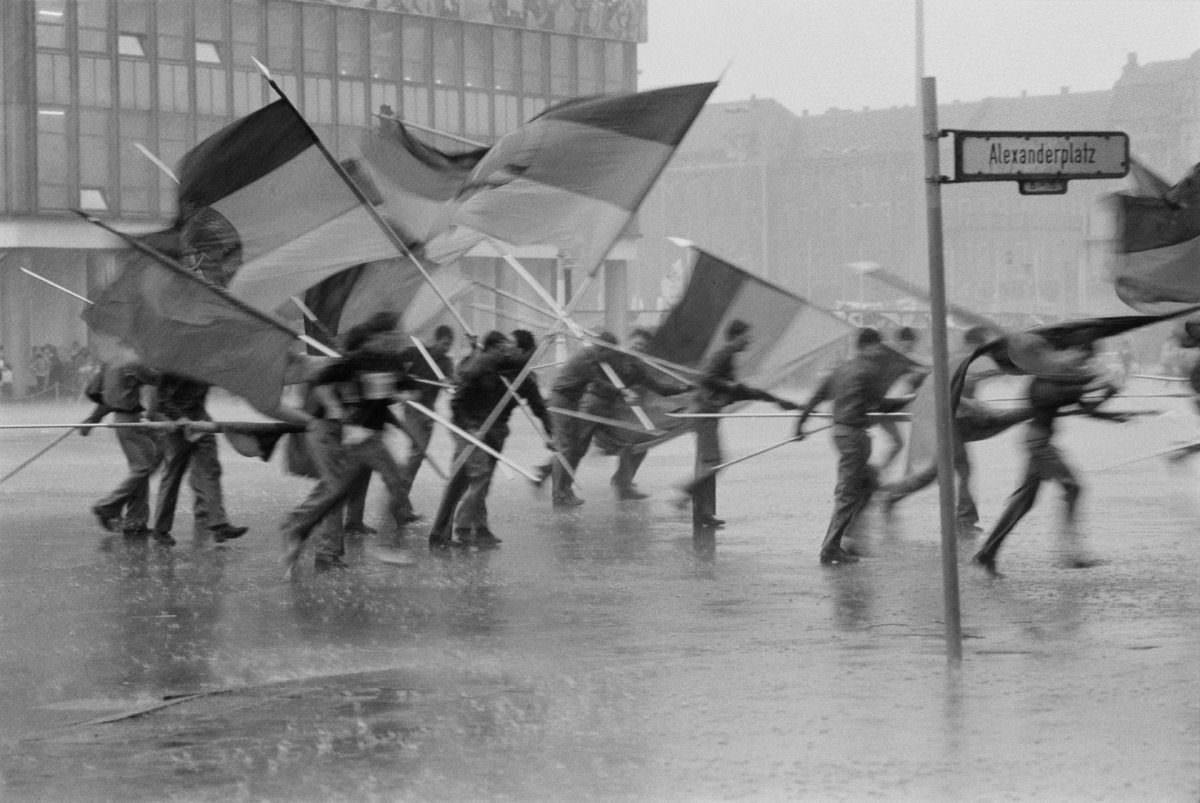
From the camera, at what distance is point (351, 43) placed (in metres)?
61.9

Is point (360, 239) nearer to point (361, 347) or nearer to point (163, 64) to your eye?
point (361, 347)

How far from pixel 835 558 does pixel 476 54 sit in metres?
52.9

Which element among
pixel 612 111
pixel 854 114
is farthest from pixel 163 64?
pixel 854 114

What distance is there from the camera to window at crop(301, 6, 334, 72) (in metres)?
60.8

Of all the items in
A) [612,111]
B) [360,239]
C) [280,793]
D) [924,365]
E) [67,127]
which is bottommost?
[280,793]

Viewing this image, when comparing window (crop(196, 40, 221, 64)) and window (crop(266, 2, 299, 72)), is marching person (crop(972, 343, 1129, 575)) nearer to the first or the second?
window (crop(196, 40, 221, 64))

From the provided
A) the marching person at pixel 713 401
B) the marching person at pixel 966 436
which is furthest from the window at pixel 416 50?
the marching person at pixel 966 436

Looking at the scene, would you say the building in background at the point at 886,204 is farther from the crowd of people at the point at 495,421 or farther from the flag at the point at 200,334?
the flag at the point at 200,334

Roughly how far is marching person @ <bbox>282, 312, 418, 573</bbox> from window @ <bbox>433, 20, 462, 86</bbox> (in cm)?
5179

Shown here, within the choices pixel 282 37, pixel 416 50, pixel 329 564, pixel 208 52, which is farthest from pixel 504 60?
pixel 329 564

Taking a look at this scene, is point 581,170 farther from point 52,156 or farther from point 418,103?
point 418,103

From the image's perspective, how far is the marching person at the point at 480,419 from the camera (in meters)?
15.0

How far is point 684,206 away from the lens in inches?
4619

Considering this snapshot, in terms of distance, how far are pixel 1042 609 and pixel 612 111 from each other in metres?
6.06
